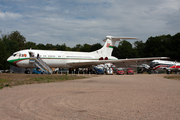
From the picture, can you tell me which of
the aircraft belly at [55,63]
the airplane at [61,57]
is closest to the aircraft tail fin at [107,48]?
the airplane at [61,57]

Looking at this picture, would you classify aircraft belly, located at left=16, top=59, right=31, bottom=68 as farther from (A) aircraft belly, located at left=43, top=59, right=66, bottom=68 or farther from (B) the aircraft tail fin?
(B) the aircraft tail fin

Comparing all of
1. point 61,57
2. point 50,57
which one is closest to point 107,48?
point 61,57

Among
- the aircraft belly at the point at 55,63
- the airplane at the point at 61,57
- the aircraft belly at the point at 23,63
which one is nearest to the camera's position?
the aircraft belly at the point at 23,63

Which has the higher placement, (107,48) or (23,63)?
(107,48)

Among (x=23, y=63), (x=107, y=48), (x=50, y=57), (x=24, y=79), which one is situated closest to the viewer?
(x=24, y=79)

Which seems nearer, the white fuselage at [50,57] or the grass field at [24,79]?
the grass field at [24,79]

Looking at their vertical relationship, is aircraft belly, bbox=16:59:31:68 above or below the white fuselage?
below

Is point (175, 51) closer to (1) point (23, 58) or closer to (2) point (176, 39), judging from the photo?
(2) point (176, 39)

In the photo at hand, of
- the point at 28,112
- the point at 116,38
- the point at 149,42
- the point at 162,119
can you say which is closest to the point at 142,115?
the point at 162,119

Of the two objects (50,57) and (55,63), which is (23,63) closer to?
(50,57)

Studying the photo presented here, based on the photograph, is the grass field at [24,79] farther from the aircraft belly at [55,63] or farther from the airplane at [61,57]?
the aircraft belly at [55,63]

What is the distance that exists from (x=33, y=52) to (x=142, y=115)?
25.8m

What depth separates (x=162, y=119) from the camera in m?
5.29

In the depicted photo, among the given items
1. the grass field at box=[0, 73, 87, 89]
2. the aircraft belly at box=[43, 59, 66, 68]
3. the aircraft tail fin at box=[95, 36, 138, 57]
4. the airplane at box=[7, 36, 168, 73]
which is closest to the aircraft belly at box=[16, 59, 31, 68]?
the airplane at box=[7, 36, 168, 73]
